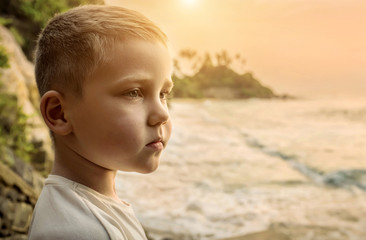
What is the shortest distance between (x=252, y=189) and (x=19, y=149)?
4.33m

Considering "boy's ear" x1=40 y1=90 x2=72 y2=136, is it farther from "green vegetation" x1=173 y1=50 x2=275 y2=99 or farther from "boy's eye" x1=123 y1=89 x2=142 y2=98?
"green vegetation" x1=173 y1=50 x2=275 y2=99

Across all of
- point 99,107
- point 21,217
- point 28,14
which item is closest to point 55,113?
point 99,107

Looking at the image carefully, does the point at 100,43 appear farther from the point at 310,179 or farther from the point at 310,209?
the point at 310,179

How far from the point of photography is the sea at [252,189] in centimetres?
518

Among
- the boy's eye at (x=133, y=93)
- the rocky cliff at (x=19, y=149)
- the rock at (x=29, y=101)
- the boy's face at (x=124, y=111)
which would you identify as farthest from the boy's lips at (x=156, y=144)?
the rock at (x=29, y=101)

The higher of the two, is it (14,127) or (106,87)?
(106,87)

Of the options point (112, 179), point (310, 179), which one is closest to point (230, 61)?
point (310, 179)

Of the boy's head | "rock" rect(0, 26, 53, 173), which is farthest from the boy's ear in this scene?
"rock" rect(0, 26, 53, 173)

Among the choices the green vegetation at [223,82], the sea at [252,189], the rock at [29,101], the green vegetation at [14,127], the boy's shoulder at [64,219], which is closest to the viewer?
the boy's shoulder at [64,219]

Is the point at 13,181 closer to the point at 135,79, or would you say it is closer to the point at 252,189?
the point at 135,79

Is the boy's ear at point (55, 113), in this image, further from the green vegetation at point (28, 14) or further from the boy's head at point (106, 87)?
the green vegetation at point (28, 14)

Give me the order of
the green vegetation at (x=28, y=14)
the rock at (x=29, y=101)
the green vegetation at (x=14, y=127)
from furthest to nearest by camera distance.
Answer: the green vegetation at (x=28, y=14) < the rock at (x=29, y=101) < the green vegetation at (x=14, y=127)

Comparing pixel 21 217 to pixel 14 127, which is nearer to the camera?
pixel 21 217

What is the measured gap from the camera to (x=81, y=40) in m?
0.86
